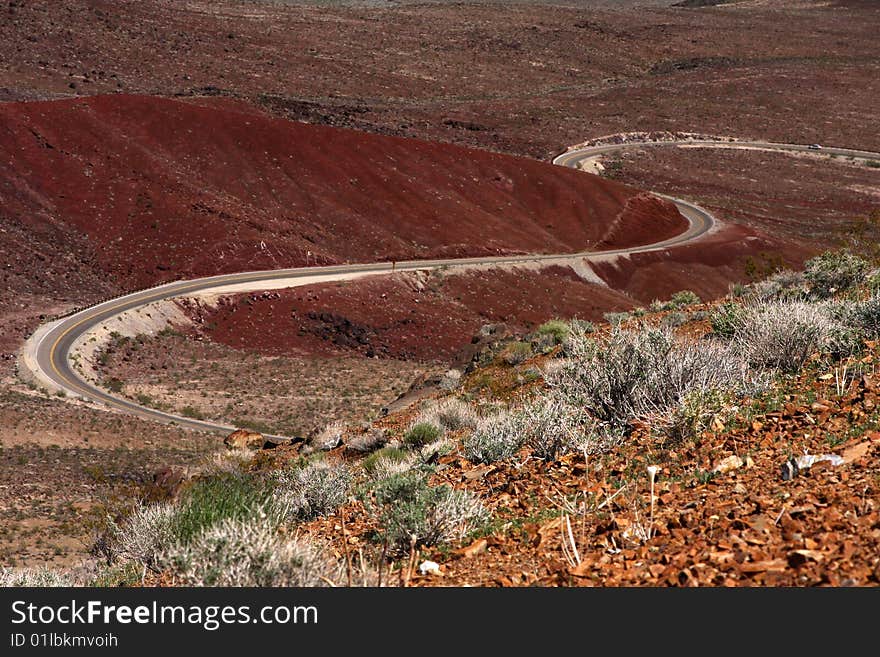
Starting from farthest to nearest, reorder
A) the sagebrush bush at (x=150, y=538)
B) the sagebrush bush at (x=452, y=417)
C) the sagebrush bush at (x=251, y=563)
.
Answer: the sagebrush bush at (x=452, y=417) → the sagebrush bush at (x=150, y=538) → the sagebrush bush at (x=251, y=563)

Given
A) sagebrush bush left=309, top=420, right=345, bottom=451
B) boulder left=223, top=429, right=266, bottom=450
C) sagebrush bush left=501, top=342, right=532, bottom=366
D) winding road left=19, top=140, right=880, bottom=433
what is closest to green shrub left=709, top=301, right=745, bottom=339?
sagebrush bush left=501, top=342, right=532, bottom=366

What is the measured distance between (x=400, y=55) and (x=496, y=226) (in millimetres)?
74654

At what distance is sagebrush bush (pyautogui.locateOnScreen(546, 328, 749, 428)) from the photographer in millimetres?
9688

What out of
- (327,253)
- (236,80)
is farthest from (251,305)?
(236,80)

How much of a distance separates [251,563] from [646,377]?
5223 millimetres

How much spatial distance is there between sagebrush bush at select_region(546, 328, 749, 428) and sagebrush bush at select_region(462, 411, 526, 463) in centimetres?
66

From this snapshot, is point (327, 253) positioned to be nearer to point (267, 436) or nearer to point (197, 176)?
point (197, 176)

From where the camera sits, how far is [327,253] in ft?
179

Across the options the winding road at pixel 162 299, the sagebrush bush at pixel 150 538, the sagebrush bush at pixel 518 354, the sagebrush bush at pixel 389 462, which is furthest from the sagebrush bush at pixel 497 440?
the winding road at pixel 162 299

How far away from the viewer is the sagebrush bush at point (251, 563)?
20.0ft

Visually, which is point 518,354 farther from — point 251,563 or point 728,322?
point 251,563

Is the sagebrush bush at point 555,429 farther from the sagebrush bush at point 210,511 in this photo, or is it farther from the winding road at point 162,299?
the winding road at point 162,299

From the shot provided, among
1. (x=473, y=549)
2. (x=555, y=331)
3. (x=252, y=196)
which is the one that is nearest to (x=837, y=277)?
(x=555, y=331)

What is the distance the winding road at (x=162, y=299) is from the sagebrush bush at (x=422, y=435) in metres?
19.4
